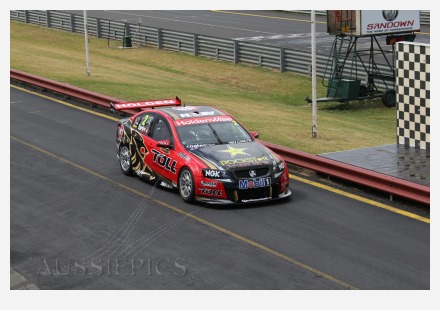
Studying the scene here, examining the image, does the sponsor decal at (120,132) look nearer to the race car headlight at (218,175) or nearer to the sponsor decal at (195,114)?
the sponsor decal at (195,114)

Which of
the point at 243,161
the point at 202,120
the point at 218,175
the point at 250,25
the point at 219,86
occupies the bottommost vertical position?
the point at 219,86

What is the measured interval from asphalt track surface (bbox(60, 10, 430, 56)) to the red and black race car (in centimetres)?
2527

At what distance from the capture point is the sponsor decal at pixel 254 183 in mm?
16266

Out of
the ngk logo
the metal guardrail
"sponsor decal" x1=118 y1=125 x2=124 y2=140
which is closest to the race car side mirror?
the ngk logo

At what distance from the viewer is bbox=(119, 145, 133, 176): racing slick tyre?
1886 centimetres

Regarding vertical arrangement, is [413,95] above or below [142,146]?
above

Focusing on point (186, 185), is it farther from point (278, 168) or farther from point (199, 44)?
point (199, 44)

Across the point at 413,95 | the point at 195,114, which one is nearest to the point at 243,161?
the point at 195,114

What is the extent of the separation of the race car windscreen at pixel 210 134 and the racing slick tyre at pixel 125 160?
1701 millimetres

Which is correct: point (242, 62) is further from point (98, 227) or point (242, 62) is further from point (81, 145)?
point (98, 227)

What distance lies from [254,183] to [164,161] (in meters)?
2.08

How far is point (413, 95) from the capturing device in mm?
20141

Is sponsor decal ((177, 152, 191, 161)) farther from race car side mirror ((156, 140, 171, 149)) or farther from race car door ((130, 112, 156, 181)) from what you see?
race car door ((130, 112, 156, 181))

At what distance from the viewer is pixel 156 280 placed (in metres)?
13.0
